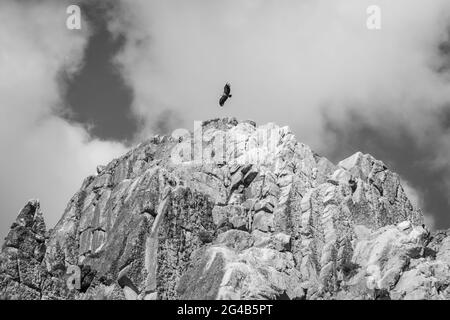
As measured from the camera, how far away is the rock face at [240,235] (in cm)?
11119

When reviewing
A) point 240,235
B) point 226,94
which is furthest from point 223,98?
point 240,235

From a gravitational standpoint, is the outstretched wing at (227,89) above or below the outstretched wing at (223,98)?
above

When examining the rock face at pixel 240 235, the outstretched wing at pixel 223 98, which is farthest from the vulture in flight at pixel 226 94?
the rock face at pixel 240 235

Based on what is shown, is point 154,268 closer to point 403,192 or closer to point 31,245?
point 31,245

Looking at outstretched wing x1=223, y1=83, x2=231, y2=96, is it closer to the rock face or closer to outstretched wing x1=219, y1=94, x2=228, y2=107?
outstretched wing x1=219, y1=94, x2=228, y2=107

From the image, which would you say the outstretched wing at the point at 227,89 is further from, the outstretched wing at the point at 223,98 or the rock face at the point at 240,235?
the rock face at the point at 240,235

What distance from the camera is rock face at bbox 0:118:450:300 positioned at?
111 metres

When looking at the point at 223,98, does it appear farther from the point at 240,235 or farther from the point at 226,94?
the point at 240,235

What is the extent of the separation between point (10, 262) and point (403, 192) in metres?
81.0

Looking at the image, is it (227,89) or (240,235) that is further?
(240,235)

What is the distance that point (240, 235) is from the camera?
127m

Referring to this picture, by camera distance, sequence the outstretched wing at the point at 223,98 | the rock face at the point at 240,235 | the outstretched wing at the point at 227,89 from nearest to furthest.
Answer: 1. the outstretched wing at the point at 223,98
2. the outstretched wing at the point at 227,89
3. the rock face at the point at 240,235

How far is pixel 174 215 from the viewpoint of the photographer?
125250 millimetres
